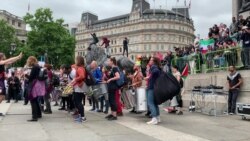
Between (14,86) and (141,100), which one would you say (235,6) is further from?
(14,86)

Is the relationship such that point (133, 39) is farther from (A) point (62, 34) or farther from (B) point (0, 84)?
(B) point (0, 84)

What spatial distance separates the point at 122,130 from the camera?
28.7 ft

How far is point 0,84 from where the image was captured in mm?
10531

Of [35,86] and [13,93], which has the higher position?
[35,86]

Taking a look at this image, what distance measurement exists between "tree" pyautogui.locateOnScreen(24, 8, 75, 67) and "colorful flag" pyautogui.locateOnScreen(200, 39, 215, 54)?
53.2 m

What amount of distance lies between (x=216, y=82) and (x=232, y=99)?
2099 mm

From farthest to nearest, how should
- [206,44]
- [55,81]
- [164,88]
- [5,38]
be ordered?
[5,38], [206,44], [55,81], [164,88]

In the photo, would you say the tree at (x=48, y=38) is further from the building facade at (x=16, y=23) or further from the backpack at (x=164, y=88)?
the backpack at (x=164, y=88)

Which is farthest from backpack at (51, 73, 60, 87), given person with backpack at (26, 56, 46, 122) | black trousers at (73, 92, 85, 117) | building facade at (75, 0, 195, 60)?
building facade at (75, 0, 195, 60)

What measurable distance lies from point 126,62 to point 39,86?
256 inches

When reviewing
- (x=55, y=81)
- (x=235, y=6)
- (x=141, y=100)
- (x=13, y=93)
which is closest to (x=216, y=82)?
(x=141, y=100)

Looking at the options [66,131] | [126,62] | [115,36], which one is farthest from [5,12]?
[66,131]

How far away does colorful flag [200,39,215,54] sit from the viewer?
17.6 meters

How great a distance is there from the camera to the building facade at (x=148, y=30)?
123m
